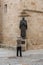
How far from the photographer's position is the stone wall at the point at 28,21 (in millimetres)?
17812

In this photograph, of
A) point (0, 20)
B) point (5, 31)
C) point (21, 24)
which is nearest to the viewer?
point (21, 24)

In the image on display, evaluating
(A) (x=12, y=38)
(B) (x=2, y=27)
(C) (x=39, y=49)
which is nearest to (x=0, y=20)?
(B) (x=2, y=27)

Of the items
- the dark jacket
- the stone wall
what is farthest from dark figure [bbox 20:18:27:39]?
the stone wall

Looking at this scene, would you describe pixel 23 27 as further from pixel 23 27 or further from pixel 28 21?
pixel 28 21

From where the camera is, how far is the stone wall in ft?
58.4

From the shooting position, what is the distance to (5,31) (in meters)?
19.6

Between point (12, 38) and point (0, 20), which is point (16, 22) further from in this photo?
point (0, 20)

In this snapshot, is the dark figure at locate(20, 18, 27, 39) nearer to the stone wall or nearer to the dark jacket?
the dark jacket

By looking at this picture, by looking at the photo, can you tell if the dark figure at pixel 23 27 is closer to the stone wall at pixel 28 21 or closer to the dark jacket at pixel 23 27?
the dark jacket at pixel 23 27

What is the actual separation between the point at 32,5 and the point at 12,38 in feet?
8.61

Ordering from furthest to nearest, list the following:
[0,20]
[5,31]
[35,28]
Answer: [0,20]
[5,31]
[35,28]

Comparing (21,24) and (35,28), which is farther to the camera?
(35,28)

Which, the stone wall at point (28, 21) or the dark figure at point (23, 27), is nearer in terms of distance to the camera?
the dark figure at point (23, 27)

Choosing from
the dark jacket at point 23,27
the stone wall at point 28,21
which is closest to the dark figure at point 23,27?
the dark jacket at point 23,27
